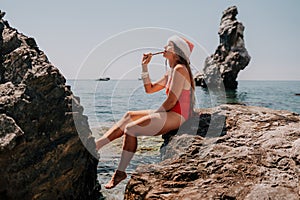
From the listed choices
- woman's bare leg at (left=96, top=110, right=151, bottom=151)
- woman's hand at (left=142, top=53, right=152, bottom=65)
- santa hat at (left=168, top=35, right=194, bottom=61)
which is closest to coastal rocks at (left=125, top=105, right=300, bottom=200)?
woman's bare leg at (left=96, top=110, right=151, bottom=151)

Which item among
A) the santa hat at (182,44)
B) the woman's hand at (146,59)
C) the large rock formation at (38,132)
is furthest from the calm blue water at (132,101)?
the santa hat at (182,44)

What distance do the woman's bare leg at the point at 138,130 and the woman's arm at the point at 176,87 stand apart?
162mm

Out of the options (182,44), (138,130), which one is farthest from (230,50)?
(138,130)

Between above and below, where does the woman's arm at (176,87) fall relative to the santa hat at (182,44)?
below

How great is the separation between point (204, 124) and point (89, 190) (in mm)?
2419

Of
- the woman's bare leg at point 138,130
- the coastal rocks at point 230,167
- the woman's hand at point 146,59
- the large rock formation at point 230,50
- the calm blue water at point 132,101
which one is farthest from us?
the large rock formation at point 230,50

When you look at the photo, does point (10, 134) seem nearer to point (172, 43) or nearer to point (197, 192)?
point (197, 192)

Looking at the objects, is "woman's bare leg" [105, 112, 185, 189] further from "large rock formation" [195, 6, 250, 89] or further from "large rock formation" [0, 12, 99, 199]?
"large rock formation" [195, 6, 250, 89]

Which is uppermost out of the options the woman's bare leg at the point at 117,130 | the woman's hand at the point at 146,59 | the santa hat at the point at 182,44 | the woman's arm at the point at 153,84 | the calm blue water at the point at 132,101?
the santa hat at the point at 182,44

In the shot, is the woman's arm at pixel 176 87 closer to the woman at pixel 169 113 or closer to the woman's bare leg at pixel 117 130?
the woman at pixel 169 113

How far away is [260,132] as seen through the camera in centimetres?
516

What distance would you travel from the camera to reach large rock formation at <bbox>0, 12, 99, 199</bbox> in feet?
15.1

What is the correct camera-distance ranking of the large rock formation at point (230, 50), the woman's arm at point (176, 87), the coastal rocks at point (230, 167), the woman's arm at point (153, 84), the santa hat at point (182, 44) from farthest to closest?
the large rock formation at point (230, 50) → the woman's arm at point (153, 84) → the santa hat at point (182, 44) → the woman's arm at point (176, 87) → the coastal rocks at point (230, 167)

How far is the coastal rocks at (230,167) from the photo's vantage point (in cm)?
379
